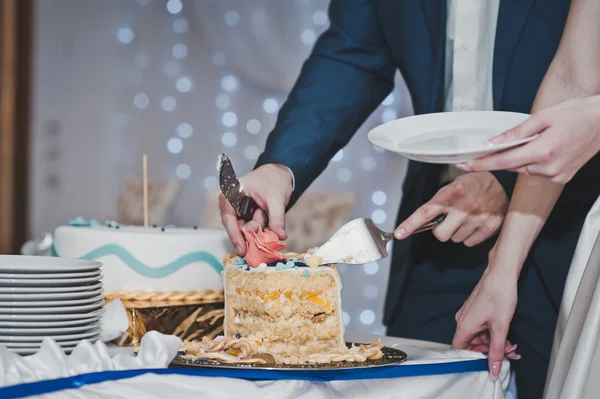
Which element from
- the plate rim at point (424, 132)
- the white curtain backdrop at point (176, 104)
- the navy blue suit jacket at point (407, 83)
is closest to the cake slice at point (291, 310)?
the plate rim at point (424, 132)

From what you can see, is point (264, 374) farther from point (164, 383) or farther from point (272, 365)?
point (164, 383)

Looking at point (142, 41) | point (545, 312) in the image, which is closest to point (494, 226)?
point (545, 312)

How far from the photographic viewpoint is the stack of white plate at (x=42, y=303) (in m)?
1.02

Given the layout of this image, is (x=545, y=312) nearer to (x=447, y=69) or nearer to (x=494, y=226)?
(x=494, y=226)

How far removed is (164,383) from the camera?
93 centimetres

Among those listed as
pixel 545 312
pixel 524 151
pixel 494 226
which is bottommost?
pixel 545 312

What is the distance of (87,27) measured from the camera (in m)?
5.26

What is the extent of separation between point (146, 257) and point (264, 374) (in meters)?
0.51

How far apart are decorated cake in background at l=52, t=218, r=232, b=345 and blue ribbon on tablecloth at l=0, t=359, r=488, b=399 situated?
432 mm

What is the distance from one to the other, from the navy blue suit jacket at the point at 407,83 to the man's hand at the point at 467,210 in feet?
0.14

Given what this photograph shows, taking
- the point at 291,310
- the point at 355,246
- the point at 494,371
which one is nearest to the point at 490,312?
the point at 494,371

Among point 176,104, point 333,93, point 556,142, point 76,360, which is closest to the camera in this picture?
point 76,360

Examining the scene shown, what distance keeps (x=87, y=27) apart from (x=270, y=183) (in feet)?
13.5

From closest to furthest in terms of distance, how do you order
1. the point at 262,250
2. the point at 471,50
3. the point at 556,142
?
the point at 556,142 < the point at 262,250 < the point at 471,50
